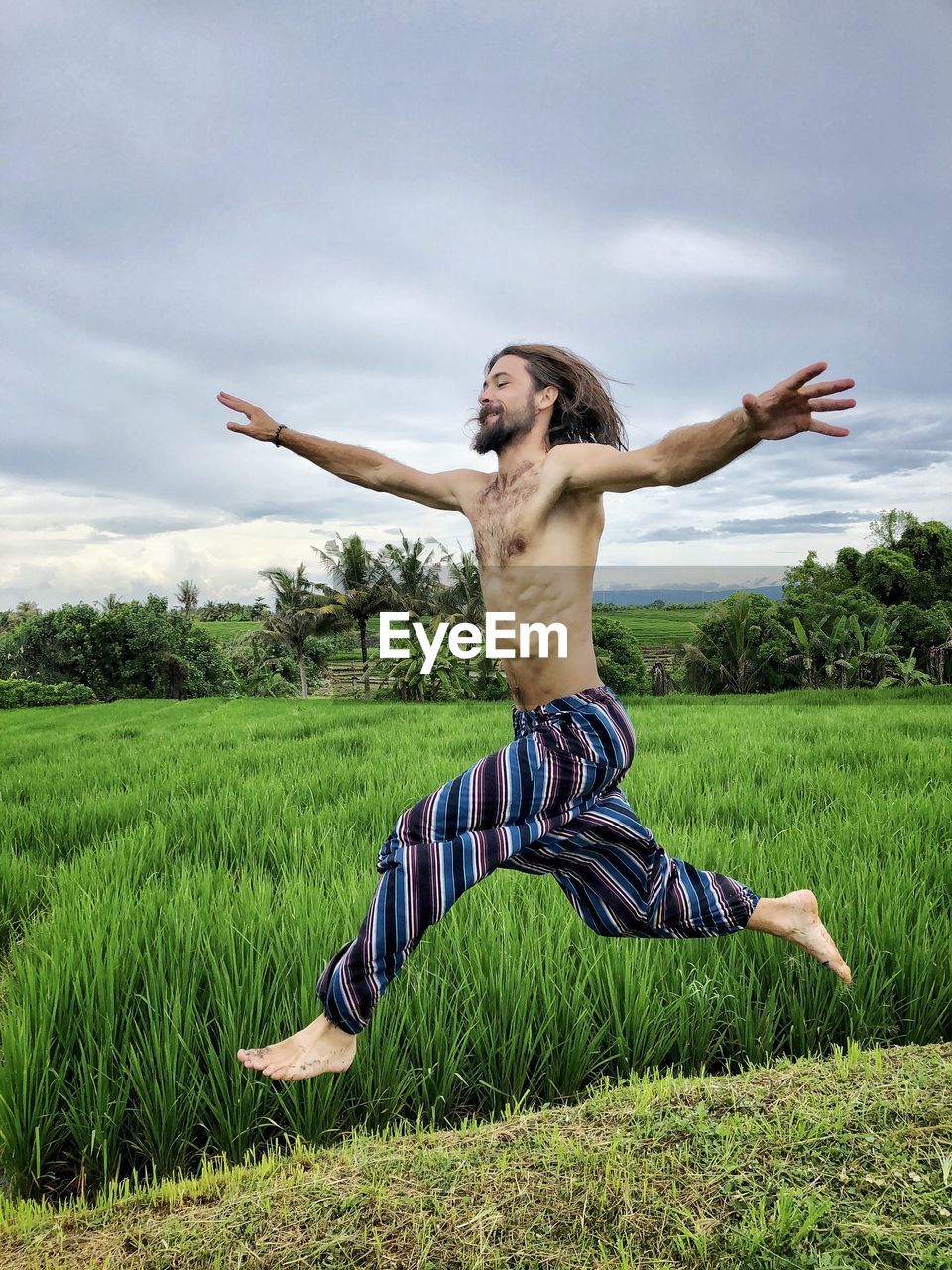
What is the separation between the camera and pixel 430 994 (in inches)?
79.6

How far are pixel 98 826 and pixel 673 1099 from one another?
150 inches

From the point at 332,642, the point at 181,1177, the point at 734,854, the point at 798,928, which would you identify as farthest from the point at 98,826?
the point at 332,642

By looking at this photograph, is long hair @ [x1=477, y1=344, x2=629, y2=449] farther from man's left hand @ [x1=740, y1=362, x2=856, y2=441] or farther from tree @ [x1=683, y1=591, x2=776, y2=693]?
tree @ [x1=683, y1=591, x2=776, y2=693]

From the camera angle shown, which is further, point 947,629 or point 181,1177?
point 947,629

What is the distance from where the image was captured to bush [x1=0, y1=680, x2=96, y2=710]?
92.6 feet

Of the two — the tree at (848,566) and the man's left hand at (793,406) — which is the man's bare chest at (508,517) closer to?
the man's left hand at (793,406)

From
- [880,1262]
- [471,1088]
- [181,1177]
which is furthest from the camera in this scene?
[471,1088]

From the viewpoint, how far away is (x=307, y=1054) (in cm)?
165

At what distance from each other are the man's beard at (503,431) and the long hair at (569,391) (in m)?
0.11

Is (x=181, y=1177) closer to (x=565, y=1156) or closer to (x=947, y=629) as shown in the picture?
(x=565, y=1156)

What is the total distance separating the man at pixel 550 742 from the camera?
5.43 ft

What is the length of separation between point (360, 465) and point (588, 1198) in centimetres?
209

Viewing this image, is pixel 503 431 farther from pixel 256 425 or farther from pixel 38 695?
pixel 38 695

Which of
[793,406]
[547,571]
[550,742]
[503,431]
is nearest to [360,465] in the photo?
[503,431]
